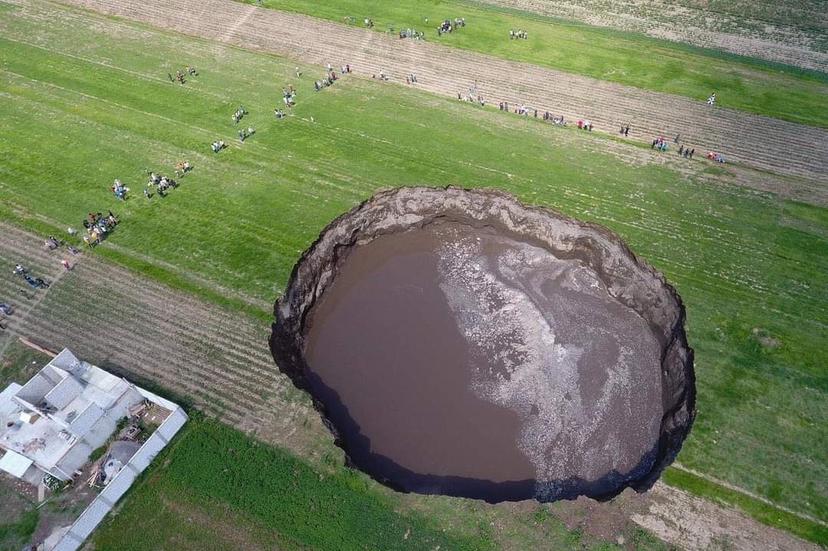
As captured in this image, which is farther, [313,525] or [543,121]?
[543,121]

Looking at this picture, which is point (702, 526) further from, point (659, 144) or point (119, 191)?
point (119, 191)

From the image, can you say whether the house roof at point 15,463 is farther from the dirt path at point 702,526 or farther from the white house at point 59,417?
the dirt path at point 702,526

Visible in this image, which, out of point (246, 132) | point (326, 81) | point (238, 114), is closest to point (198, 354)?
point (246, 132)

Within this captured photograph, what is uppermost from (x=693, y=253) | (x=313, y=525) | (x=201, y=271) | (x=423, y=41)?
(x=423, y=41)

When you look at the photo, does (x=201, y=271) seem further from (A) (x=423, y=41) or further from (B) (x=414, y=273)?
(A) (x=423, y=41)

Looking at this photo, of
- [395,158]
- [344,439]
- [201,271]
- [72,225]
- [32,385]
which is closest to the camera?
[32,385]

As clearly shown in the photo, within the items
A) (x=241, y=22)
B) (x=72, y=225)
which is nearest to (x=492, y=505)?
(x=72, y=225)

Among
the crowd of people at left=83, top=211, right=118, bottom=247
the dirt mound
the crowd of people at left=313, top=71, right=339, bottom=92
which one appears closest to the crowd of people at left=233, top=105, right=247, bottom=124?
the crowd of people at left=313, top=71, right=339, bottom=92
